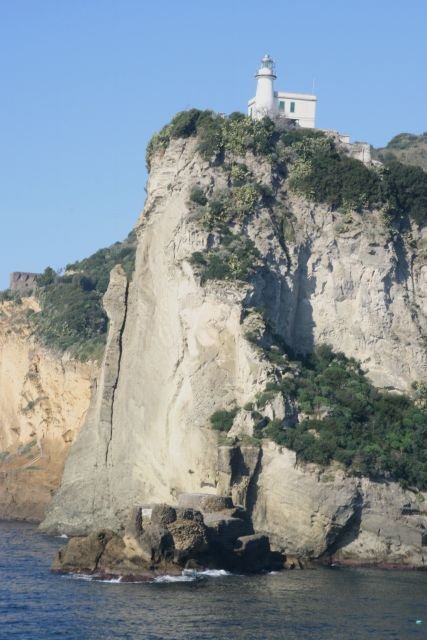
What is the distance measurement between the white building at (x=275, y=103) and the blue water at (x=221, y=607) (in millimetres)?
24510

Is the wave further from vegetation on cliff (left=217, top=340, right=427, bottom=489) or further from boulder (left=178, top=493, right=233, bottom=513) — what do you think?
vegetation on cliff (left=217, top=340, right=427, bottom=489)

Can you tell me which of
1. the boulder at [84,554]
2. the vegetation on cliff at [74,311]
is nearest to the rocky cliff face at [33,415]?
the vegetation on cliff at [74,311]

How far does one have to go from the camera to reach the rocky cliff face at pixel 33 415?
6781 cm

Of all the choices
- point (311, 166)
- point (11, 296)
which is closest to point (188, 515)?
point (311, 166)

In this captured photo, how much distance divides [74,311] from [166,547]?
29752 mm

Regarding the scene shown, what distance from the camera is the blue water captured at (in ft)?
127

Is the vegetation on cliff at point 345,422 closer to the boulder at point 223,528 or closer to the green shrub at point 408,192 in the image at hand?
the boulder at point 223,528

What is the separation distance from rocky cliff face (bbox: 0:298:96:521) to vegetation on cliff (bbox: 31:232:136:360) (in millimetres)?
760

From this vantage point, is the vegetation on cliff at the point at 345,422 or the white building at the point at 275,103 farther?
Answer: the white building at the point at 275,103

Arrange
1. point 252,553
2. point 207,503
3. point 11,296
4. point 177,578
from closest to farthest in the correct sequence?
point 177,578 → point 252,553 → point 207,503 → point 11,296

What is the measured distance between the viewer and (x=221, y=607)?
41375mm

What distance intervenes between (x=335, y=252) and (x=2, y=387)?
2209 centimetres

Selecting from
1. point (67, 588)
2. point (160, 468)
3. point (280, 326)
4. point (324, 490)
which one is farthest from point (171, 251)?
point (67, 588)

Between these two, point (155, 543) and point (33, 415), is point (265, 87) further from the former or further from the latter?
point (155, 543)
